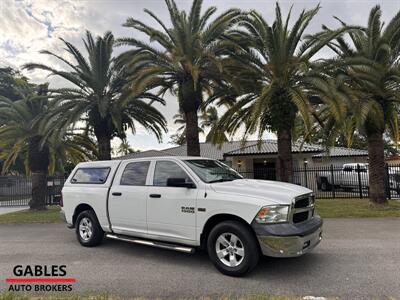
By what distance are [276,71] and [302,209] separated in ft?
25.0

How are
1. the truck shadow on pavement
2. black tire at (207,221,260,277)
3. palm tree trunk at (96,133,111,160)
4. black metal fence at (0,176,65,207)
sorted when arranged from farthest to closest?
black metal fence at (0,176,65,207) < palm tree trunk at (96,133,111,160) < the truck shadow on pavement < black tire at (207,221,260,277)

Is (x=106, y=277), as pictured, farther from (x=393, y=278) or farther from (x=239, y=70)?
(x=239, y=70)

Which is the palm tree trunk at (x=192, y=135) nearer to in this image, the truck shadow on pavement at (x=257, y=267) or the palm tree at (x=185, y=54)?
the palm tree at (x=185, y=54)

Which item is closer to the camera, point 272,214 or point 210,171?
point 272,214

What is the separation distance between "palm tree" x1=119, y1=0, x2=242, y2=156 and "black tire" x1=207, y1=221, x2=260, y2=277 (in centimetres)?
715

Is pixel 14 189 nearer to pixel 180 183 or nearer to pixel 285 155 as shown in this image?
pixel 285 155

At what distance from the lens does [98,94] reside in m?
13.6

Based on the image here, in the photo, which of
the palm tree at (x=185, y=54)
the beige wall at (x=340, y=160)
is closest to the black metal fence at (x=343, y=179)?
the beige wall at (x=340, y=160)

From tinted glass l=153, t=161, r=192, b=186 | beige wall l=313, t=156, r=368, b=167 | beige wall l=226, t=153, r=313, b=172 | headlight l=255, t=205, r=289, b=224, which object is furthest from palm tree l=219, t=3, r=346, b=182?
beige wall l=313, t=156, r=368, b=167

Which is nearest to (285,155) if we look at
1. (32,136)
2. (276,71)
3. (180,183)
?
(276,71)

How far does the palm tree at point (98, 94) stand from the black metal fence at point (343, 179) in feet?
27.9

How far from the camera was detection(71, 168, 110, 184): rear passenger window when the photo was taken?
6691mm

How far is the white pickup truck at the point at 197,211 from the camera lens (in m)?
4.43

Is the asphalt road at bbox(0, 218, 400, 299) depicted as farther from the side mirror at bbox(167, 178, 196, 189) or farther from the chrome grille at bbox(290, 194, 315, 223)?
the side mirror at bbox(167, 178, 196, 189)
